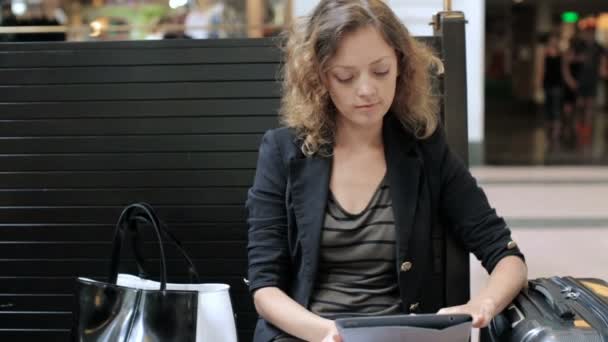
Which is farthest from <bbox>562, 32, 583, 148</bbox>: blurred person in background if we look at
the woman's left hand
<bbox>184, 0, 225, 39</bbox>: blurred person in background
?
the woman's left hand

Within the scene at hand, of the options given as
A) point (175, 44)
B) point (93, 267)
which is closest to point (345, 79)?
point (175, 44)

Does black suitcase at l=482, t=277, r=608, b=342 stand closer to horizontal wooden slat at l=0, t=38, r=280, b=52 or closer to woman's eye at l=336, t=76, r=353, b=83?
woman's eye at l=336, t=76, r=353, b=83

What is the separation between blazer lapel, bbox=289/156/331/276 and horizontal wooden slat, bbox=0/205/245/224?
711mm

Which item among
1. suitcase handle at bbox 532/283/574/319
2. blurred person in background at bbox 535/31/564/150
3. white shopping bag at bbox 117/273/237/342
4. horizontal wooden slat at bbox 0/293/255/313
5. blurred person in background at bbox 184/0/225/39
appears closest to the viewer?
suitcase handle at bbox 532/283/574/319

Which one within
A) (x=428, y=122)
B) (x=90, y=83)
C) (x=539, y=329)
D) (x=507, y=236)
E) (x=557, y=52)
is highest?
(x=557, y=52)

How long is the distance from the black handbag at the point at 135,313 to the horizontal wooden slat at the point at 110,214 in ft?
1.86

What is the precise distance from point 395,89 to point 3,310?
5.23 ft

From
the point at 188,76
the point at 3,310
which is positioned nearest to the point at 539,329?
the point at 188,76

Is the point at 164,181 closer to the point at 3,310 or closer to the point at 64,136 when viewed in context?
the point at 64,136

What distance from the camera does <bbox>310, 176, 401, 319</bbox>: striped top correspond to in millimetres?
1743

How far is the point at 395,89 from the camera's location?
1.85 m

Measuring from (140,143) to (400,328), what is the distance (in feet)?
4.36

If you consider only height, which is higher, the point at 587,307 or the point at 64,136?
the point at 64,136

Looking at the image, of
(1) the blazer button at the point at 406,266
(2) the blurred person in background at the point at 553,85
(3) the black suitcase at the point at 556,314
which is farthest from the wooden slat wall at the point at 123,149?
(2) the blurred person in background at the point at 553,85
